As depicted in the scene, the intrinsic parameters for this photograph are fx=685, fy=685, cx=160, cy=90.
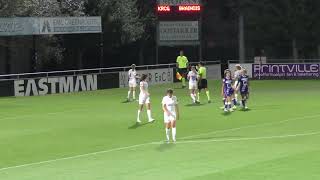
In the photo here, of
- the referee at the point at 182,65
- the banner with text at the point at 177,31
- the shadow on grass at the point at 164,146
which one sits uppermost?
the banner with text at the point at 177,31

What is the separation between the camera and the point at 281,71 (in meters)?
52.5

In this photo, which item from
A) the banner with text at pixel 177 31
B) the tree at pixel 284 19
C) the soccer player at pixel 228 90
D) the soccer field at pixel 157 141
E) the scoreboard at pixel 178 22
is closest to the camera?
the soccer field at pixel 157 141

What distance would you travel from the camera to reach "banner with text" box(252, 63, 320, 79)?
171 feet

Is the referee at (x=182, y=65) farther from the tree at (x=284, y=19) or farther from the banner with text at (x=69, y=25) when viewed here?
the tree at (x=284, y=19)

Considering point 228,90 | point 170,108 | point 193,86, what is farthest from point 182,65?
point 170,108

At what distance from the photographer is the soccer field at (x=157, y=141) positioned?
15686 mm

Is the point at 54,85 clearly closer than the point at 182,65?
Yes

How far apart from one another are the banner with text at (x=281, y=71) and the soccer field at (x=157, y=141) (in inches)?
639

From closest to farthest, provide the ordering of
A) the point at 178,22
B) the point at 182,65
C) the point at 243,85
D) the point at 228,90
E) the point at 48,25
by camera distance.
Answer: the point at 228,90
the point at 243,85
the point at 182,65
the point at 48,25
the point at 178,22

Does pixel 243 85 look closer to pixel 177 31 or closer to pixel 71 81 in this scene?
pixel 71 81

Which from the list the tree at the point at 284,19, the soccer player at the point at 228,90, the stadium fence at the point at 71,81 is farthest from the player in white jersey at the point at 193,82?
the tree at the point at 284,19

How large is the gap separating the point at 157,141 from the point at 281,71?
32398 millimetres

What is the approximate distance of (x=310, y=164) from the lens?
52.5 feet

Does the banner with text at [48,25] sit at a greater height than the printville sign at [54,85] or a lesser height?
greater
